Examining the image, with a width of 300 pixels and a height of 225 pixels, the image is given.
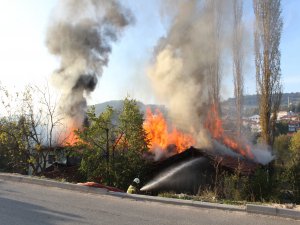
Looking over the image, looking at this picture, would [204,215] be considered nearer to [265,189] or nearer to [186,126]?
[265,189]

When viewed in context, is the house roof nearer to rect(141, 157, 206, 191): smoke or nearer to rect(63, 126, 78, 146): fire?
rect(141, 157, 206, 191): smoke

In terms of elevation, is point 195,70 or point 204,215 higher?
point 195,70

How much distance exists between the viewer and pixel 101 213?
7.66m

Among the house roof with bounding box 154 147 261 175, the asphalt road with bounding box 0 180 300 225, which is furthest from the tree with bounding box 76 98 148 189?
the asphalt road with bounding box 0 180 300 225

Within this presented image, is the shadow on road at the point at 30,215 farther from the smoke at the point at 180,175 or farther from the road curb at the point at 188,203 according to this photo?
the smoke at the point at 180,175

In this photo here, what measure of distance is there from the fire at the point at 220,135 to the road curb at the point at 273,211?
14561 millimetres

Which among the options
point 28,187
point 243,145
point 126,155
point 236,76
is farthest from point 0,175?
point 236,76

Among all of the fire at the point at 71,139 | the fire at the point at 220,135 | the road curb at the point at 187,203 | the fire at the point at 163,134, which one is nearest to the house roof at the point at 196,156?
the fire at the point at 163,134

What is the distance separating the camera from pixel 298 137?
4822cm

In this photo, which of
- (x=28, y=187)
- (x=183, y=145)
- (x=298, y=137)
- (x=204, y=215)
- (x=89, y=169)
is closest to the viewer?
(x=204, y=215)

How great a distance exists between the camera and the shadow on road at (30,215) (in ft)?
23.2

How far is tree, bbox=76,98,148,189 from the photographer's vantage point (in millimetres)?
16172

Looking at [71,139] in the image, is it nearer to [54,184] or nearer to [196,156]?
[196,156]

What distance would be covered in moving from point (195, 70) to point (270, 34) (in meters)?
7.28
